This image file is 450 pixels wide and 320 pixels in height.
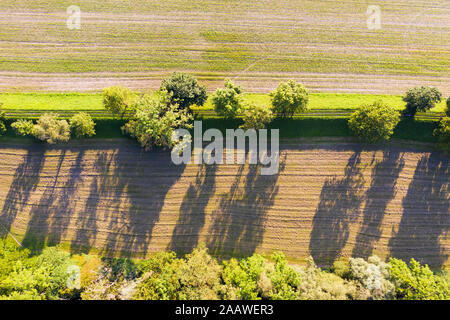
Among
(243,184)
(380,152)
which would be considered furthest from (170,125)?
(380,152)

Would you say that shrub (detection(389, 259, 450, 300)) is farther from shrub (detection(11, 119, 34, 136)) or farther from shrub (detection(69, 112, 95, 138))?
shrub (detection(11, 119, 34, 136))

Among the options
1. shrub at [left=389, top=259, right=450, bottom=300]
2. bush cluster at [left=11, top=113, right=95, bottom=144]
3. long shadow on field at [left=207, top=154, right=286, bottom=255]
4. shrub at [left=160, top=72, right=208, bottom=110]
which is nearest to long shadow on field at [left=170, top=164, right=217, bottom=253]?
long shadow on field at [left=207, top=154, right=286, bottom=255]

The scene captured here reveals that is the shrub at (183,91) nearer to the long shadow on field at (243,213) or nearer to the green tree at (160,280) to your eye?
the long shadow on field at (243,213)

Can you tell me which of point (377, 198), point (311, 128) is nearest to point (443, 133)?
point (377, 198)

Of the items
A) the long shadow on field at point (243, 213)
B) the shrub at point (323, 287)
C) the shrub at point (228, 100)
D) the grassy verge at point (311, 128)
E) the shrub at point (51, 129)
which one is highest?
the shrub at point (228, 100)

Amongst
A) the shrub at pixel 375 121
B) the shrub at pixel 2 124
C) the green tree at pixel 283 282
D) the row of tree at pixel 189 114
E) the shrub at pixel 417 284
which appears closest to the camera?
the green tree at pixel 283 282

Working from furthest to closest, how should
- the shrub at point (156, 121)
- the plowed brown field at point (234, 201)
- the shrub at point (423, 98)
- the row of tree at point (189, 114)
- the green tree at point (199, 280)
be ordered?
the plowed brown field at point (234, 201), the shrub at point (423, 98), the row of tree at point (189, 114), the shrub at point (156, 121), the green tree at point (199, 280)

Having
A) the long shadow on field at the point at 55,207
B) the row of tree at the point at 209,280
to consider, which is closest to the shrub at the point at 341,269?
the row of tree at the point at 209,280
